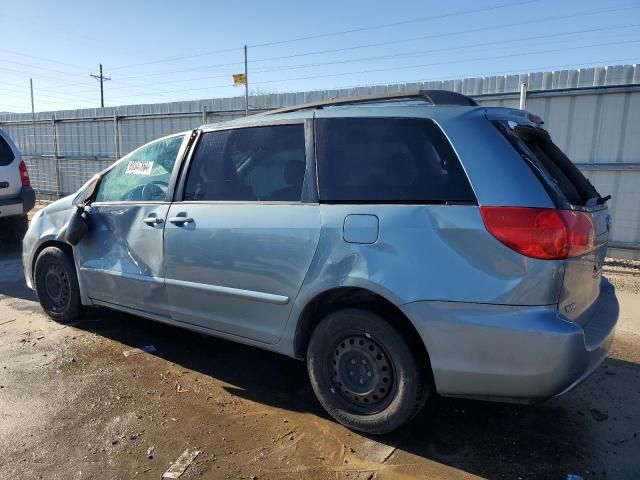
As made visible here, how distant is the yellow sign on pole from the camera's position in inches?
636

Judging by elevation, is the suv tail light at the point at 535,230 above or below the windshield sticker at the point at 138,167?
below

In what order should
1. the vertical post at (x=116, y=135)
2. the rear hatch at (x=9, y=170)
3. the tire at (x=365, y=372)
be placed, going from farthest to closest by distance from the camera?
1. the vertical post at (x=116, y=135)
2. the rear hatch at (x=9, y=170)
3. the tire at (x=365, y=372)

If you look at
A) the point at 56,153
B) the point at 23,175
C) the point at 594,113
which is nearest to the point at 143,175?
the point at 23,175

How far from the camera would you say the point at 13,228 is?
8.20m

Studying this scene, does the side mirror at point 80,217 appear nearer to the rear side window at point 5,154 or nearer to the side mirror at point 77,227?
the side mirror at point 77,227

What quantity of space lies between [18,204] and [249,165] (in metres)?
5.94

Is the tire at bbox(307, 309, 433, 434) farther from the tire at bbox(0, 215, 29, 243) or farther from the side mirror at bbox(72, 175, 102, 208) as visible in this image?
the tire at bbox(0, 215, 29, 243)

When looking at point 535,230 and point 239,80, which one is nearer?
point 535,230

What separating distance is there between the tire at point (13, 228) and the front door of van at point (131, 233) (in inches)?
191

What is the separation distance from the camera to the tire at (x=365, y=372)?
2.64 m

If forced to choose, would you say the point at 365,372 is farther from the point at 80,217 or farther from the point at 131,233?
the point at 80,217

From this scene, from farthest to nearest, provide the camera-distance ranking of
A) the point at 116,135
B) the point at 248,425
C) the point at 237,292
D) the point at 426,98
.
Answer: the point at 116,135 < the point at 237,292 < the point at 248,425 < the point at 426,98

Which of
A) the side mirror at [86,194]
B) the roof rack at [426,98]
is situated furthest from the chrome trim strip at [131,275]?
the roof rack at [426,98]

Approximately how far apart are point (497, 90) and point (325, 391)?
636cm
